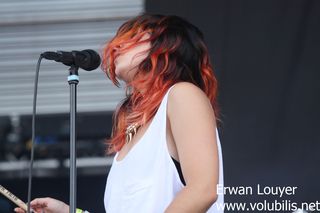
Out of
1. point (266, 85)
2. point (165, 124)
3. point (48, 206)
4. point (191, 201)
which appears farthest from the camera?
point (266, 85)

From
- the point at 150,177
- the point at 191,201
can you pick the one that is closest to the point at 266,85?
the point at 150,177

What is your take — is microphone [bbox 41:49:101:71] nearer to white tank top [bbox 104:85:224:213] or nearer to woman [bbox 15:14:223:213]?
woman [bbox 15:14:223:213]

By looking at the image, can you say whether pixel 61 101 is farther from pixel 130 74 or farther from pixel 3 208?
pixel 130 74

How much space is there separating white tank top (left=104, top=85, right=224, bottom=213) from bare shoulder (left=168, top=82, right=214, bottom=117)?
0.02 metres

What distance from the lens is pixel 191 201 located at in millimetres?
1501

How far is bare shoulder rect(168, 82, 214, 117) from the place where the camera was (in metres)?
1.57

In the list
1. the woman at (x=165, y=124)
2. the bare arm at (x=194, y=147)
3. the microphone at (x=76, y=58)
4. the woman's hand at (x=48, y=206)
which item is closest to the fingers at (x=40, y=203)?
the woman's hand at (x=48, y=206)

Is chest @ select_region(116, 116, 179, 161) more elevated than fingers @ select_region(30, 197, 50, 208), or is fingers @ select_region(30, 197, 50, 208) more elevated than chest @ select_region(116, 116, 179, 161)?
chest @ select_region(116, 116, 179, 161)

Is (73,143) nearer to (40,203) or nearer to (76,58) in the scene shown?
(76,58)

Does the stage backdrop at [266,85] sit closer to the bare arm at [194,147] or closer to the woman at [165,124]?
the woman at [165,124]

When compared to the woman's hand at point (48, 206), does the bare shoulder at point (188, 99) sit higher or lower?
higher

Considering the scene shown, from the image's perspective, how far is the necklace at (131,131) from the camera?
172cm

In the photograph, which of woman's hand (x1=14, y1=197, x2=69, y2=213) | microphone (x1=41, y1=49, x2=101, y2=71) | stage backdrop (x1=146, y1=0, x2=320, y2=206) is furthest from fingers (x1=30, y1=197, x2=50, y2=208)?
stage backdrop (x1=146, y1=0, x2=320, y2=206)

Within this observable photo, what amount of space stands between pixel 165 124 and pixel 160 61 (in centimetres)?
17
